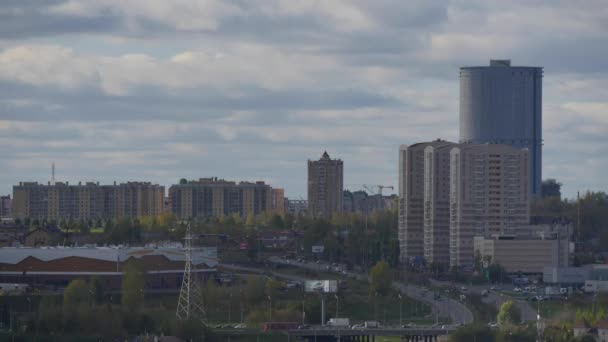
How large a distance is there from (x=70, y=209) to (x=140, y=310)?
10187cm

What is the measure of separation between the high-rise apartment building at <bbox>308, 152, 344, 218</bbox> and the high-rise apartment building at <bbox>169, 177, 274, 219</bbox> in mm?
5508

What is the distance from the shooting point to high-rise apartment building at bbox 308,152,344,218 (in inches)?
6850

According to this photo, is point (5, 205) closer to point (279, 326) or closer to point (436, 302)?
point (436, 302)

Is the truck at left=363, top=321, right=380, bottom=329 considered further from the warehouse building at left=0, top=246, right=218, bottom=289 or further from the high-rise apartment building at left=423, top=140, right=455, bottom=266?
the high-rise apartment building at left=423, top=140, right=455, bottom=266

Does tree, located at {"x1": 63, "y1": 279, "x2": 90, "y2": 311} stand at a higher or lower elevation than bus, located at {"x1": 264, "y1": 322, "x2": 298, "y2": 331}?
higher

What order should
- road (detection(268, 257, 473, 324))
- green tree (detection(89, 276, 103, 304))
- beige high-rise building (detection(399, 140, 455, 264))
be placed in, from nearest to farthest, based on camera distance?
1. green tree (detection(89, 276, 103, 304))
2. road (detection(268, 257, 473, 324))
3. beige high-rise building (detection(399, 140, 455, 264))

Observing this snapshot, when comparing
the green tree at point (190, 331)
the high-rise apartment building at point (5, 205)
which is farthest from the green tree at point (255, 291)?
the high-rise apartment building at point (5, 205)

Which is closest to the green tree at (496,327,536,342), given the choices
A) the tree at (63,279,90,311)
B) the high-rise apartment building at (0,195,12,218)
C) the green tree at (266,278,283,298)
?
the green tree at (266,278,283,298)

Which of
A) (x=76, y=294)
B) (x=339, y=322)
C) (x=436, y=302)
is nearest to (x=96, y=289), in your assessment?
(x=76, y=294)

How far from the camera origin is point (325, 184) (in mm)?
175000

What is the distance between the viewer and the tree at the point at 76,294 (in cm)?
7825

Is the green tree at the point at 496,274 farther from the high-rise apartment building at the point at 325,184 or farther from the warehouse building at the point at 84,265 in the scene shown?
the high-rise apartment building at the point at 325,184

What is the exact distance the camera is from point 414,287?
9912cm

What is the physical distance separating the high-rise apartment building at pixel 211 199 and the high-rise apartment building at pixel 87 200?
7.44 ft
